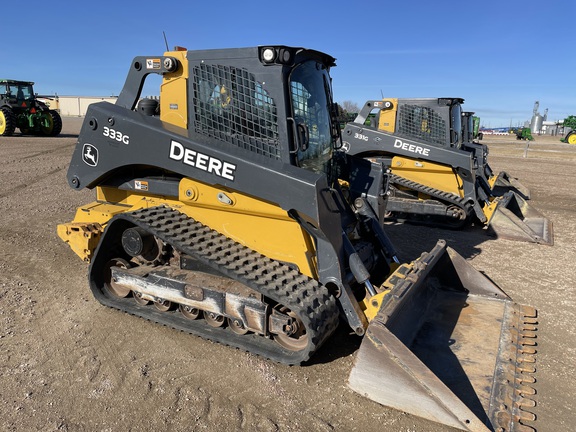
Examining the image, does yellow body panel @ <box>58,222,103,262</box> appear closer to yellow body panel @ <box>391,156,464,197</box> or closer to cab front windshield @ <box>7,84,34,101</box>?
yellow body panel @ <box>391,156,464,197</box>

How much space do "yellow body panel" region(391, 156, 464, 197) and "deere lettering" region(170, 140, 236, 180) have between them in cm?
587

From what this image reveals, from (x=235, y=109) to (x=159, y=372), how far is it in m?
2.20

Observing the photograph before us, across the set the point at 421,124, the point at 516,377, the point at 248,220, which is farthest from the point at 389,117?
the point at 516,377

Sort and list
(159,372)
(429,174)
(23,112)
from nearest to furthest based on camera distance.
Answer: (159,372)
(429,174)
(23,112)

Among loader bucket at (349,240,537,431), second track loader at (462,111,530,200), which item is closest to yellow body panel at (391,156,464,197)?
second track loader at (462,111,530,200)

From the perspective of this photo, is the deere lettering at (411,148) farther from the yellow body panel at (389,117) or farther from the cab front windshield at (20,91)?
the cab front windshield at (20,91)

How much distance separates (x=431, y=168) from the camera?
853cm

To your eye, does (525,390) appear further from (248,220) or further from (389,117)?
(389,117)

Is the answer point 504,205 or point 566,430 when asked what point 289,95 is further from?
point 504,205

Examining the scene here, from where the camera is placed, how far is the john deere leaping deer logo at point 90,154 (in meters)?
4.23

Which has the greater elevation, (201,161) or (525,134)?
(525,134)

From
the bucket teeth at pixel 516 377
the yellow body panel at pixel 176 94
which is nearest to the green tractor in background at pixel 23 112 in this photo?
the yellow body panel at pixel 176 94

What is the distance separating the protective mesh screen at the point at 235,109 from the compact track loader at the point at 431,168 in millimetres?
4791

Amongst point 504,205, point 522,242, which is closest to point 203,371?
point 522,242
